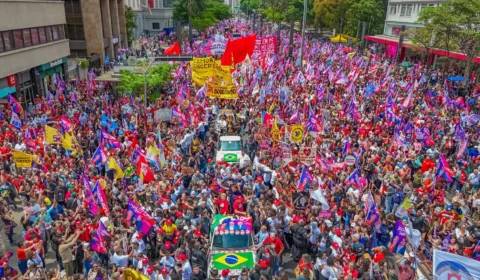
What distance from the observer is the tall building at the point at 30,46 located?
26312 millimetres

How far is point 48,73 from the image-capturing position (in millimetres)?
34156

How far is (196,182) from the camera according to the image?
13406 mm

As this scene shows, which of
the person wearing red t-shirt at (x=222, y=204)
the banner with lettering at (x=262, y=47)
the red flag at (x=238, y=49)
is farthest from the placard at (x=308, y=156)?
the banner with lettering at (x=262, y=47)

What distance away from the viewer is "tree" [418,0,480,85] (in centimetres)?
3134

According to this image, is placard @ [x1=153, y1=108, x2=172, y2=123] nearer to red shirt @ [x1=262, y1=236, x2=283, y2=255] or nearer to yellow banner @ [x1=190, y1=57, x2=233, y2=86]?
yellow banner @ [x1=190, y1=57, x2=233, y2=86]

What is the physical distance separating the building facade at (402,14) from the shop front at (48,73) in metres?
42.2

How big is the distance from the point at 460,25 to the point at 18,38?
32878 mm

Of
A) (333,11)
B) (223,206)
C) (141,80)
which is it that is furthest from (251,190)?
(333,11)

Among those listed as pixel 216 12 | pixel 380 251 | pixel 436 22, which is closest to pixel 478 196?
pixel 380 251

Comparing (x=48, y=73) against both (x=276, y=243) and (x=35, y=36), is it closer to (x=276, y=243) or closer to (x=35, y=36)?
(x=35, y=36)

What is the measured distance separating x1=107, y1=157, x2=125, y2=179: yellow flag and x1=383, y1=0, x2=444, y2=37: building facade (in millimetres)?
48417

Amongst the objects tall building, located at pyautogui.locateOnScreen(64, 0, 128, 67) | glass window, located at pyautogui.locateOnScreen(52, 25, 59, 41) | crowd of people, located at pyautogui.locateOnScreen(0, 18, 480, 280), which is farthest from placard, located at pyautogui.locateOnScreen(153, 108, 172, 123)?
tall building, located at pyautogui.locateOnScreen(64, 0, 128, 67)

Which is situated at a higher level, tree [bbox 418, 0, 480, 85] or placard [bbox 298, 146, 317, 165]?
tree [bbox 418, 0, 480, 85]

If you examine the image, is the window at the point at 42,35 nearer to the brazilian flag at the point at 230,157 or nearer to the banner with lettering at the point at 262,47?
the banner with lettering at the point at 262,47
